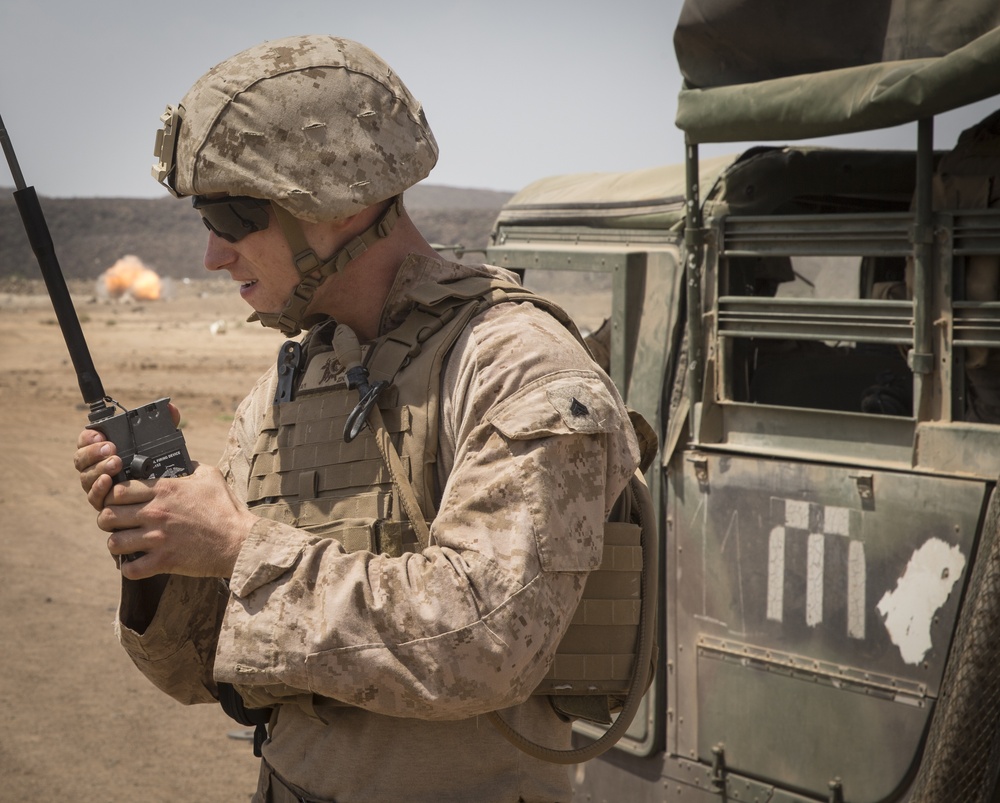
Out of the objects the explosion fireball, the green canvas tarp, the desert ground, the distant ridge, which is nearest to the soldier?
the green canvas tarp

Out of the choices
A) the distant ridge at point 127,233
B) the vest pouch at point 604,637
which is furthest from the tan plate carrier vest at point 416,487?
the distant ridge at point 127,233

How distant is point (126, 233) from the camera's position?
249ft

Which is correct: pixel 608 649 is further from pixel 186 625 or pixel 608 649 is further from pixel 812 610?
pixel 812 610

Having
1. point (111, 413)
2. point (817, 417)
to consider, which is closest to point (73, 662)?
point (817, 417)

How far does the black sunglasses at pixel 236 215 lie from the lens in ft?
7.10

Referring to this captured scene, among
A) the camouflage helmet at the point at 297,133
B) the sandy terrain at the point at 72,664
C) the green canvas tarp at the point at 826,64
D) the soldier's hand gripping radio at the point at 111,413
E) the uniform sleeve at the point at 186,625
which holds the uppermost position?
the green canvas tarp at the point at 826,64

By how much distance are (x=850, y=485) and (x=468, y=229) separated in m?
70.4

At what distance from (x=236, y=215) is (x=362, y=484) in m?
0.54

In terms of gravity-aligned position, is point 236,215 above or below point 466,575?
above

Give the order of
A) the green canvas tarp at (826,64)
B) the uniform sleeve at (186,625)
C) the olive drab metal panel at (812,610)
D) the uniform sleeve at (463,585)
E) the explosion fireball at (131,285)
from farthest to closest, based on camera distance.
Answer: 1. the explosion fireball at (131,285)
2. the olive drab metal panel at (812,610)
3. the green canvas tarp at (826,64)
4. the uniform sleeve at (186,625)
5. the uniform sleeve at (463,585)

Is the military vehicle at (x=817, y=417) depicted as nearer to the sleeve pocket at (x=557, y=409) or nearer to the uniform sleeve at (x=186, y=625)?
the sleeve pocket at (x=557, y=409)

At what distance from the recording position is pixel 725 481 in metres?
4.23

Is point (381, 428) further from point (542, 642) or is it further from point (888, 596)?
point (888, 596)

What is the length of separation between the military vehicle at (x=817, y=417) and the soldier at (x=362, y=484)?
1.87 m
